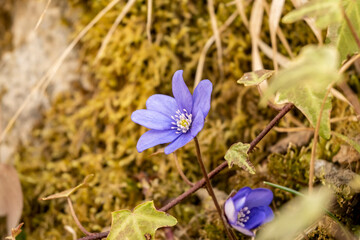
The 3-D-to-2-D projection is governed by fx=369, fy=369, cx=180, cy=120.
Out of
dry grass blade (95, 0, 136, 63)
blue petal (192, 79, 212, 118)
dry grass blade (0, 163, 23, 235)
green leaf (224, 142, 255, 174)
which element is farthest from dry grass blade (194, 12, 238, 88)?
dry grass blade (0, 163, 23, 235)

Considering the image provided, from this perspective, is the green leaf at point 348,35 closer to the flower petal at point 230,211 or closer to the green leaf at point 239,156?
the green leaf at point 239,156

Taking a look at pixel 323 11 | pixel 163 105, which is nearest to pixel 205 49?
pixel 163 105

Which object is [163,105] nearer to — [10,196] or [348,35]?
[348,35]

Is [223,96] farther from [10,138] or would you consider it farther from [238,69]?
[10,138]

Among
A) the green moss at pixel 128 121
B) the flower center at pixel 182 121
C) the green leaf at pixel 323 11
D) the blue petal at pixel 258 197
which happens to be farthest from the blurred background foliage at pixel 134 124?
the green leaf at pixel 323 11

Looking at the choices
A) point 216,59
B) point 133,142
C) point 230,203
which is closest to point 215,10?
point 216,59

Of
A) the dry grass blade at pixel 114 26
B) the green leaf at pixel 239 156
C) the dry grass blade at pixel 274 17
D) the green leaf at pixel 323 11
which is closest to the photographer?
the green leaf at pixel 323 11

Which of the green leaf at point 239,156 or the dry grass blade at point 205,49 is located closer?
the green leaf at point 239,156
